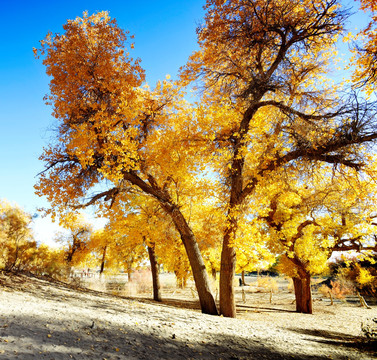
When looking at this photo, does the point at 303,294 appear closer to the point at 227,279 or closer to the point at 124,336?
the point at 227,279

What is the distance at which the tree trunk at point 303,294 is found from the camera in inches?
584

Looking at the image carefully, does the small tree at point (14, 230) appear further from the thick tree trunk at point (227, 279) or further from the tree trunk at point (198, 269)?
the thick tree trunk at point (227, 279)

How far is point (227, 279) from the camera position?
9156 mm

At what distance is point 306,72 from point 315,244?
9779 millimetres

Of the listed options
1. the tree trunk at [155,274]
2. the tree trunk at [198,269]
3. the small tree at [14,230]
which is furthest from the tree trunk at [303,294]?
the small tree at [14,230]

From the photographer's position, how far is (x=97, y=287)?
78.1 ft

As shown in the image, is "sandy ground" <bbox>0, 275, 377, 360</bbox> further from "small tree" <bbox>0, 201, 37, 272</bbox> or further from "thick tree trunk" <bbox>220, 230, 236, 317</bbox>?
"small tree" <bbox>0, 201, 37, 272</bbox>

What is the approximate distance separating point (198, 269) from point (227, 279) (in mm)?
1129

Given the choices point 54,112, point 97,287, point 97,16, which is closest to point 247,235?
point 54,112

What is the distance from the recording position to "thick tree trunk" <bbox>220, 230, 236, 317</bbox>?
9.14 metres

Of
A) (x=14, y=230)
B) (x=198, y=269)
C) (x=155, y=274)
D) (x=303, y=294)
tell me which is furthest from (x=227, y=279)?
(x=14, y=230)

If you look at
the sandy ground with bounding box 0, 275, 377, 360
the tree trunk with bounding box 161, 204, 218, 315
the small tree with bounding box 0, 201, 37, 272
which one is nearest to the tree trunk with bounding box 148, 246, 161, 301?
the tree trunk with bounding box 161, 204, 218, 315

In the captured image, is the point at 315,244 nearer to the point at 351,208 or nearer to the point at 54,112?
the point at 351,208

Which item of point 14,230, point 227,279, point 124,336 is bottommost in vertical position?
point 124,336
